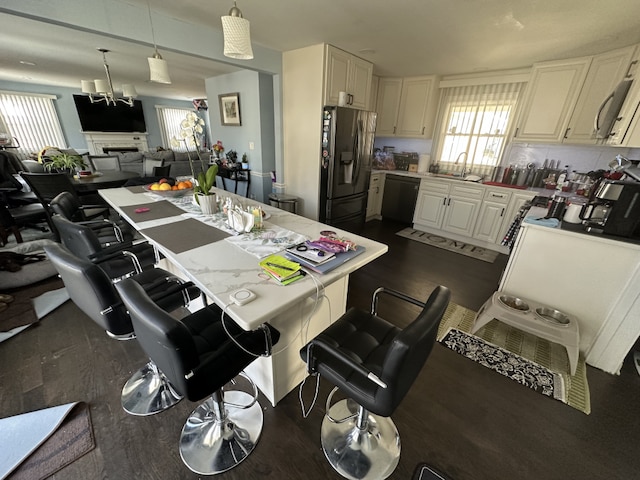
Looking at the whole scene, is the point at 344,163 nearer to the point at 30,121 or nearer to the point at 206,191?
the point at 206,191

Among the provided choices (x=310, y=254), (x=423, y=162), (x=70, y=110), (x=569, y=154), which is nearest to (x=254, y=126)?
(x=423, y=162)

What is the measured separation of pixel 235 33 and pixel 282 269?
1348mm

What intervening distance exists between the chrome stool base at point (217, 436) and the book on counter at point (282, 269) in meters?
0.72

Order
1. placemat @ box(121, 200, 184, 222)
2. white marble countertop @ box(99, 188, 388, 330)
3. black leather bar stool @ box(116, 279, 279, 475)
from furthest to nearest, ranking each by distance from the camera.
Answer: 1. placemat @ box(121, 200, 184, 222)
2. white marble countertop @ box(99, 188, 388, 330)
3. black leather bar stool @ box(116, 279, 279, 475)

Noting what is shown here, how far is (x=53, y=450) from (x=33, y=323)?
125 cm

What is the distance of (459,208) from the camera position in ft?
12.1

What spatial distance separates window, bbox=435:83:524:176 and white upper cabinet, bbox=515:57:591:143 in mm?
421

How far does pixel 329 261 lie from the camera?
1179 mm

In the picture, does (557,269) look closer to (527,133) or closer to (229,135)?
(527,133)

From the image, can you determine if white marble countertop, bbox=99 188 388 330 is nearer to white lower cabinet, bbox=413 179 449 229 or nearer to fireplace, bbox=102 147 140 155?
white lower cabinet, bbox=413 179 449 229

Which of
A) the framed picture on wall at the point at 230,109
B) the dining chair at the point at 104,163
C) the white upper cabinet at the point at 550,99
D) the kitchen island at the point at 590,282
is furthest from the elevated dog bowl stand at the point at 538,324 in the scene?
the dining chair at the point at 104,163

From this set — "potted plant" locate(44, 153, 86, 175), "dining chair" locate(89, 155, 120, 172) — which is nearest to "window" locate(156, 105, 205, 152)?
"dining chair" locate(89, 155, 120, 172)

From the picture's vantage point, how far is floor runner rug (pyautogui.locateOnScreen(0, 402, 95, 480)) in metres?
1.15

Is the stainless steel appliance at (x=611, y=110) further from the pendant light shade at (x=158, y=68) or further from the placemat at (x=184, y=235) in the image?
the pendant light shade at (x=158, y=68)
